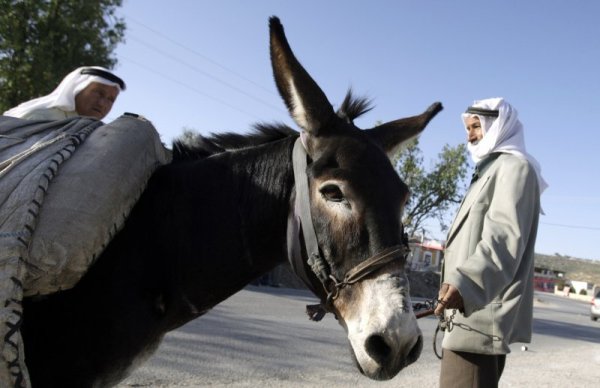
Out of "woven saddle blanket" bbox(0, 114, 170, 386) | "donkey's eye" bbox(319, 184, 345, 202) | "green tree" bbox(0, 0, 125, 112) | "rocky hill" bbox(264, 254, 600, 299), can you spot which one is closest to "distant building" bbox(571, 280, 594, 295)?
"rocky hill" bbox(264, 254, 600, 299)

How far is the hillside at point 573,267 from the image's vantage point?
79375 millimetres

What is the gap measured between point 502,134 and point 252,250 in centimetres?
178

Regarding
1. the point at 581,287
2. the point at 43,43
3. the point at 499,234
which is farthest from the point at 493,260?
the point at 581,287

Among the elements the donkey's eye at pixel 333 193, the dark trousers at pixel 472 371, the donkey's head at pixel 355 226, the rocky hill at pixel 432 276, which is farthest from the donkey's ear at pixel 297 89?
the rocky hill at pixel 432 276

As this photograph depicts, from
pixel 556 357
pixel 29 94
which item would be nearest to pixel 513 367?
pixel 556 357

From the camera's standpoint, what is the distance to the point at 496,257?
2.45 meters

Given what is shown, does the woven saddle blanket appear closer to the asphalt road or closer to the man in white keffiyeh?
the man in white keffiyeh

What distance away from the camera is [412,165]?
32250 millimetres

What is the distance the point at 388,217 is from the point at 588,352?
41.4ft

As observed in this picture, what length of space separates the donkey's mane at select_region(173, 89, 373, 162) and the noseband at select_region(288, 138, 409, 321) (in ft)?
1.02

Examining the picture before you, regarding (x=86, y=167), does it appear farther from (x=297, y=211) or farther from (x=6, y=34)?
(x=6, y=34)

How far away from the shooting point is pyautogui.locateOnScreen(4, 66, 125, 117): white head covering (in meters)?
3.01

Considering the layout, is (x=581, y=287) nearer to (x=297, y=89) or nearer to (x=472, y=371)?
(x=472, y=371)

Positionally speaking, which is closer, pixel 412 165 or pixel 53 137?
pixel 53 137
